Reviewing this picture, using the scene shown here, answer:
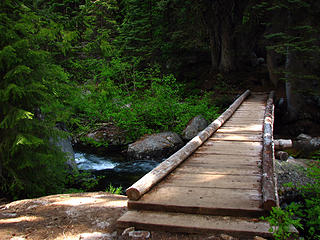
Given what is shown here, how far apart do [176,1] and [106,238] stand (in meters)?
14.9

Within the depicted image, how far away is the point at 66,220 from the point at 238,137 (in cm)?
433

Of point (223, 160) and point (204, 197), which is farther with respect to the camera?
point (223, 160)

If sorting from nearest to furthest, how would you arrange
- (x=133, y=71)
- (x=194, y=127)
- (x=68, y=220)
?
(x=68, y=220)
(x=194, y=127)
(x=133, y=71)

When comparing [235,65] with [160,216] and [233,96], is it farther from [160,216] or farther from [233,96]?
[160,216]

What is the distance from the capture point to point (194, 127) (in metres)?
11.8

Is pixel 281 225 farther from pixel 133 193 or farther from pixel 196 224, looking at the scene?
pixel 133 193

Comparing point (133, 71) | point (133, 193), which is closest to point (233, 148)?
point (133, 193)

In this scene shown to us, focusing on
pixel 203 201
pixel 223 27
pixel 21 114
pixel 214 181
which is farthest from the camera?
pixel 223 27

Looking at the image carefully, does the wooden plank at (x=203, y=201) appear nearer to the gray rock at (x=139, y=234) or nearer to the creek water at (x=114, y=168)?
the gray rock at (x=139, y=234)

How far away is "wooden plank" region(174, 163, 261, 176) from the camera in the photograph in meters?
3.96

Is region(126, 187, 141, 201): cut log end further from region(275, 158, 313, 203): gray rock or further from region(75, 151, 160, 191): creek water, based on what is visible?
region(75, 151, 160, 191): creek water

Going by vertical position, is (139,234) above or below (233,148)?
below

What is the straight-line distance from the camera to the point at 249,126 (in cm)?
756

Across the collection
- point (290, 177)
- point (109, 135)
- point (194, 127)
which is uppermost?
point (194, 127)
